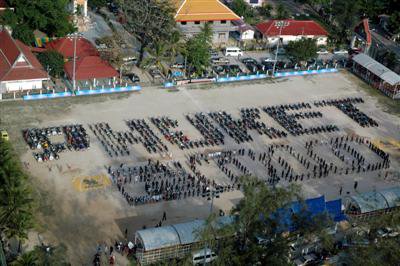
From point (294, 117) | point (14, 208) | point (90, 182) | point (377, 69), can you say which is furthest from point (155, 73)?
point (14, 208)

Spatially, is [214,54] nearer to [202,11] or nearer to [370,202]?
[202,11]

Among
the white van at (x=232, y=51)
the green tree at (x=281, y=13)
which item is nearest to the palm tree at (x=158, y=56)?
the white van at (x=232, y=51)

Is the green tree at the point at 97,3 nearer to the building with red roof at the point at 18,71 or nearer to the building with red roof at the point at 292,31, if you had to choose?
the building with red roof at the point at 292,31

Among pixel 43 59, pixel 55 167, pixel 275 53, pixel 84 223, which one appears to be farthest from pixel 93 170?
pixel 275 53

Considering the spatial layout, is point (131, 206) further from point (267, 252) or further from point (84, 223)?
point (267, 252)

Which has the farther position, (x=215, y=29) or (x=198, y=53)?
(x=215, y=29)

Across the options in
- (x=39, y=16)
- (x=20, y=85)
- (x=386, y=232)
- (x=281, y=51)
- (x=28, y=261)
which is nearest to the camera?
(x=28, y=261)
